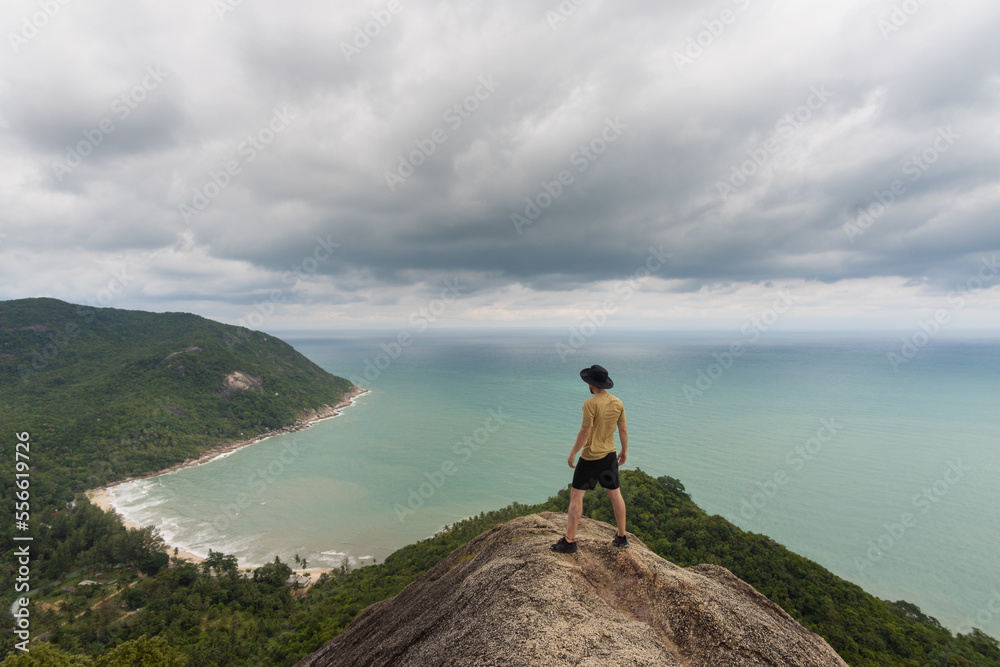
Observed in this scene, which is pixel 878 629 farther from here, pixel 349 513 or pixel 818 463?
pixel 818 463

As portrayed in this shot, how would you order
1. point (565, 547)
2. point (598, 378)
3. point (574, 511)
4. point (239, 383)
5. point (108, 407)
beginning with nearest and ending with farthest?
point (598, 378), point (574, 511), point (565, 547), point (108, 407), point (239, 383)

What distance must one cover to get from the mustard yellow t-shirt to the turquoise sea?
43663 mm

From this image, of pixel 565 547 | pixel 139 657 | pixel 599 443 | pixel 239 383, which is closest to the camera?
pixel 599 443

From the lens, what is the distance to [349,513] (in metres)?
50.6

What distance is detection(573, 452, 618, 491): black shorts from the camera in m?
6.43

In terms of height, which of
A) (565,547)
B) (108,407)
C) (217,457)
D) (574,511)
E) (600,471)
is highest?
(600,471)

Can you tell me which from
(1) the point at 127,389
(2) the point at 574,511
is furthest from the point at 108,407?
(2) the point at 574,511

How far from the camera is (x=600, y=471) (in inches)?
255

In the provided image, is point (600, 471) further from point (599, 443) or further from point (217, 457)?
point (217, 457)

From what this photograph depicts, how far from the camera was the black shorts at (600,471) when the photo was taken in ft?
21.1

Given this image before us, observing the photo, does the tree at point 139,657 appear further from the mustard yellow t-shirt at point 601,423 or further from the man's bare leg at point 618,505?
the mustard yellow t-shirt at point 601,423

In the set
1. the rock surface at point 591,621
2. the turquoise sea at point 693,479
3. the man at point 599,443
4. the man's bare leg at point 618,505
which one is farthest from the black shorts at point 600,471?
the turquoise sea at point 693,479

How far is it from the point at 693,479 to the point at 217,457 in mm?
80015

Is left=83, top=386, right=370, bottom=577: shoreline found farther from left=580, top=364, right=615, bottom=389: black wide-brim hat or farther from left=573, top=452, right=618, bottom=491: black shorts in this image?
left=580, top=364, right=615, bottom=389: black wide-brim hat
